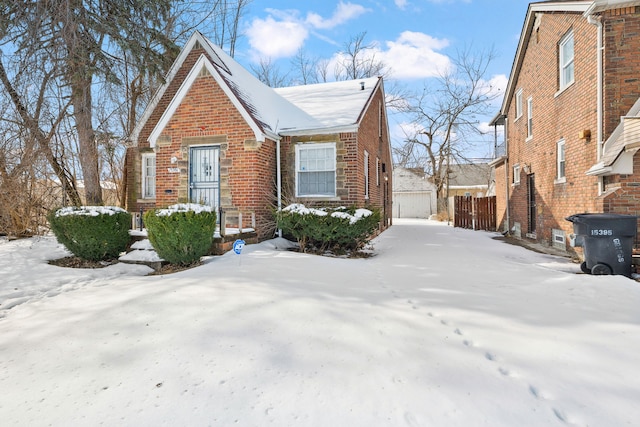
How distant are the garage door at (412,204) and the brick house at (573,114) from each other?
740 inches

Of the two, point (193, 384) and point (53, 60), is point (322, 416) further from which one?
point (53, 60)

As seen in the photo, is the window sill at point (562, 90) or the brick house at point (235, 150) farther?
the brick house at point (235, 150)

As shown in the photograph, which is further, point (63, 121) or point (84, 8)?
point (63, 121)

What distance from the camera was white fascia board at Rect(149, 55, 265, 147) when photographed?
9711 millimetres

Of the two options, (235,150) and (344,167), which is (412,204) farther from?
(235,150)

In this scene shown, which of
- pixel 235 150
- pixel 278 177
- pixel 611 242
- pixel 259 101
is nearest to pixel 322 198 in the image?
pixel 278 177

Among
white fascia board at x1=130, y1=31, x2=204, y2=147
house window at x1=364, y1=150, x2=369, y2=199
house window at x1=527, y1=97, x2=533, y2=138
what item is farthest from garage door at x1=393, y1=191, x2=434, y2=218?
white fascia board at x1=130, y1=31, x2=204, y2=147

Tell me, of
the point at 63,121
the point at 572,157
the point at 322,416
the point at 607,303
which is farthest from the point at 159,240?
the point at 572,157

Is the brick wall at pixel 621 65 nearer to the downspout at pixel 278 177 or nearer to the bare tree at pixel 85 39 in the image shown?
the downspout at pixel 278 177

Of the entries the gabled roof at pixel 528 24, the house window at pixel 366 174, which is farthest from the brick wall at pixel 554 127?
the house window at pixel 366 174

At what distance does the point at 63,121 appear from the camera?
12.0 metres

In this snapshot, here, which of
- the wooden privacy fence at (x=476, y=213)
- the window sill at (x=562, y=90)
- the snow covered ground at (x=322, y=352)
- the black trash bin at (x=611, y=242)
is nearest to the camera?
the snow covered ground at (x=322, y=352)

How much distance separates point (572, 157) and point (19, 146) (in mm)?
15168

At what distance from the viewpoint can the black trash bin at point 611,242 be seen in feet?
20.3
